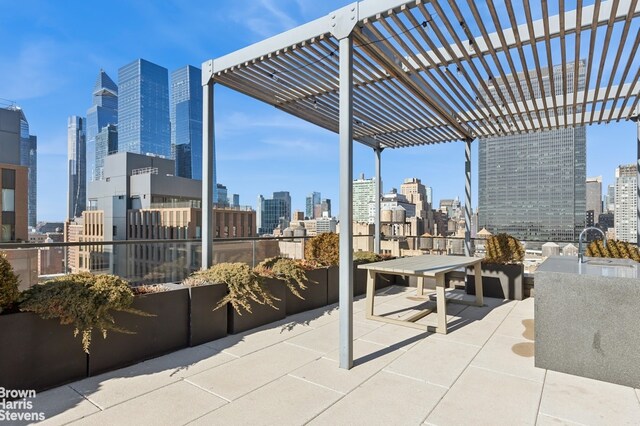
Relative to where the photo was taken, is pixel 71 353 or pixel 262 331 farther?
pixel 262 331

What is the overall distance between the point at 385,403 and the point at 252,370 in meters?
1.08

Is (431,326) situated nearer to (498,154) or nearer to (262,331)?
(262,331)

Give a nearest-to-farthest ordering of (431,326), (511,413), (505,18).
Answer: (511,413)
(505,18)
(431,326)

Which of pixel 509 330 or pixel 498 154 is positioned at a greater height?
pixel 498 154

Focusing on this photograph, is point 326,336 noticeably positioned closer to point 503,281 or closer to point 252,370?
point 252,370

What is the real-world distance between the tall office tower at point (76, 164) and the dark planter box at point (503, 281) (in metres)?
161

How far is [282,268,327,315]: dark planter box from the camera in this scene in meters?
4.43

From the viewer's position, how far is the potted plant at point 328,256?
503 cm

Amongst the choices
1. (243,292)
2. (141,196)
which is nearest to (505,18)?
(243,292)

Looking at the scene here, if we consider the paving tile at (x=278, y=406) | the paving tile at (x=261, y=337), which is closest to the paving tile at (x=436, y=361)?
the paving tile at (x=278, y=406)

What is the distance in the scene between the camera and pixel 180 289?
10.4 feet

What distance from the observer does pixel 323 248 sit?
567 centimetres

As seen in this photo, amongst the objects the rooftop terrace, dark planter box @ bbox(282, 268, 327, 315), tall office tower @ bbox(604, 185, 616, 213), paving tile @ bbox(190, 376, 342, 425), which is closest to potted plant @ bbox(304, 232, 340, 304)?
dark planter box @ bbox(282, 268, 327, 315)

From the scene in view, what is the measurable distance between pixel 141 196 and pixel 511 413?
196ft
